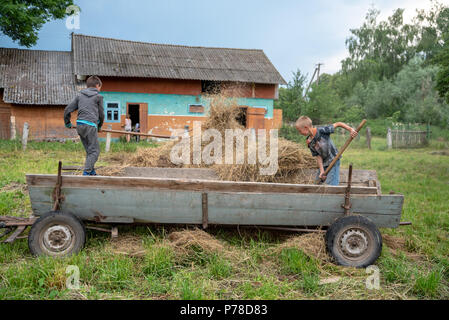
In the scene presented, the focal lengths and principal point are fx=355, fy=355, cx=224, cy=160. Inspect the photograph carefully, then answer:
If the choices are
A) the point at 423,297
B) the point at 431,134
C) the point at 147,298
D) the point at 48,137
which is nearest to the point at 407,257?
the point at 423,297

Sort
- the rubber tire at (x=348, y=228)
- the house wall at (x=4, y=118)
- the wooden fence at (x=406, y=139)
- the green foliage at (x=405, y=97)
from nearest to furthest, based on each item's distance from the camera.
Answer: the rubber tire at (x=348, y=228) < the wooden fence at (x=406, y=139) < the house wall at (x=4, y=118) < the green foliage at (x=405, y=97)

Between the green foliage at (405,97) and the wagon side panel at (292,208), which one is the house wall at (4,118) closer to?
the wagon side panel at (292,208)

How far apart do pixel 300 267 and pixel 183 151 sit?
303 centimetres

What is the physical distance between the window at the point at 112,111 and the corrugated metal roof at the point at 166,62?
1.59 m

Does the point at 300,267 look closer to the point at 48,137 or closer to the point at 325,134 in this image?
the point at 325,134

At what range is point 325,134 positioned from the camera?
4508 mm

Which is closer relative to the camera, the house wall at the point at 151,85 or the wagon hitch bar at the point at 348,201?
the wagon hitch bar at the point at 348,201

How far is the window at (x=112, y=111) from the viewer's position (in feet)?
62.1

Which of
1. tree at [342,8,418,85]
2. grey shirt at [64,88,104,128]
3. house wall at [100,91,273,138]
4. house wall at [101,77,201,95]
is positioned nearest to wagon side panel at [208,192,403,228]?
grey shirt at [64,88,104,128]

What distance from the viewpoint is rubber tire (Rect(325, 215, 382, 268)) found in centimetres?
352

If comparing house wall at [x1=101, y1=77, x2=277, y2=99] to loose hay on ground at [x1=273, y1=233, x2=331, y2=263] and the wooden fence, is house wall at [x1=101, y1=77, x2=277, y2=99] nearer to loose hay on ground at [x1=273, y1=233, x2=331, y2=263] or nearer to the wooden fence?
the wooden fence

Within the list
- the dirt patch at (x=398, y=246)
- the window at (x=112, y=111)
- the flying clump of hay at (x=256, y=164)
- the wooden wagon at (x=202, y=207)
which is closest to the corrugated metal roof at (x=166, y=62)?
the window at (x=112, y=111)

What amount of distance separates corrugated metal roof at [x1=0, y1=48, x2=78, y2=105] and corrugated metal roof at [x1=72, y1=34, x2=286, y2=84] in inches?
64.3

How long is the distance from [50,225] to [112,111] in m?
16.4
